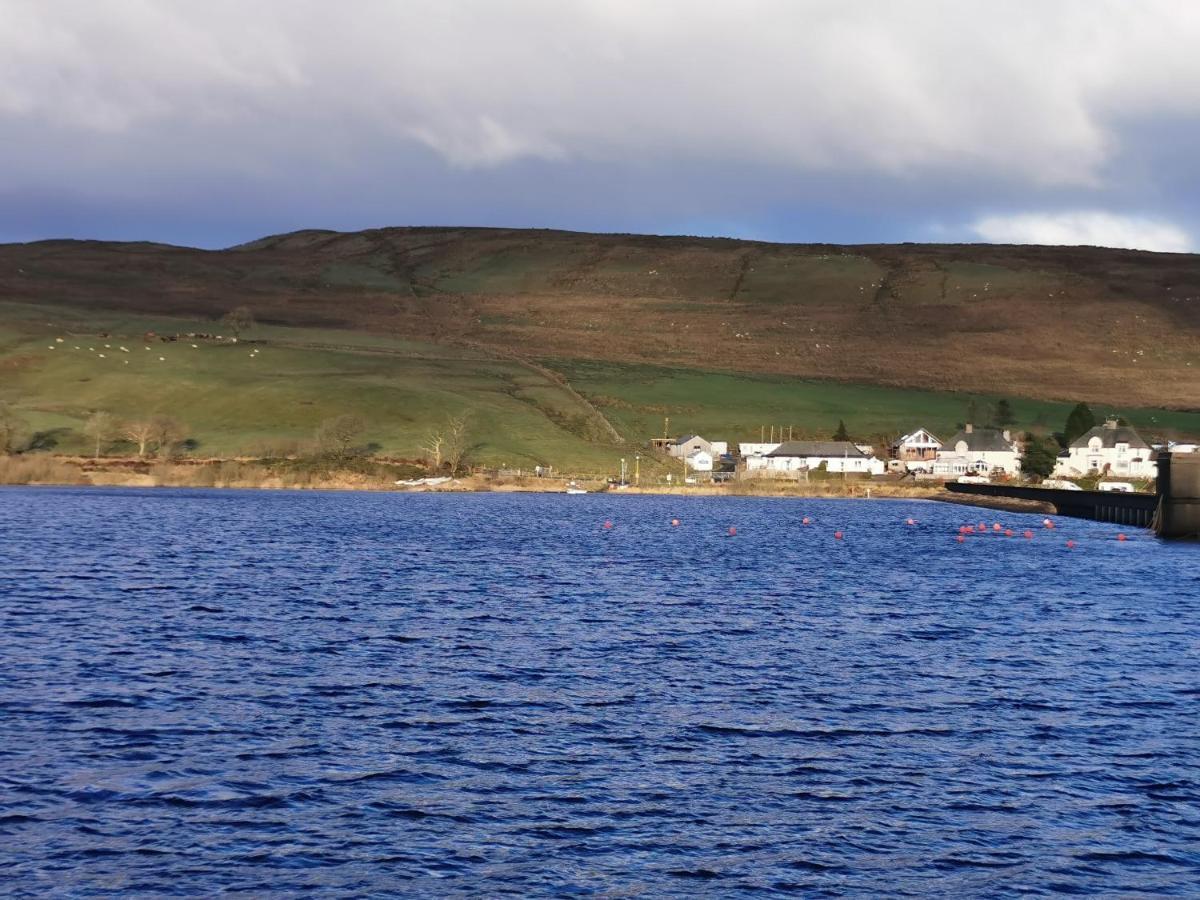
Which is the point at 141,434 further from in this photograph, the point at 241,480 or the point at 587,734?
the point at 587,734

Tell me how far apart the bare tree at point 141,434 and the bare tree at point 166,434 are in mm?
545

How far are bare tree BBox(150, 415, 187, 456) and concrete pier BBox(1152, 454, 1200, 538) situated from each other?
13033 cm

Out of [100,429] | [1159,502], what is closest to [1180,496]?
[1159,502]

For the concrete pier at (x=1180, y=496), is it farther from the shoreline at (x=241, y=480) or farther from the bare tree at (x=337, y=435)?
the bare tree at (x=337, y=435)

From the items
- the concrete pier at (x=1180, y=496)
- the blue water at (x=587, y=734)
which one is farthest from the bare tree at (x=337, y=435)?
the blue water at (x=587, y=734)

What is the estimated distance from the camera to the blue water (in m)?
25.3

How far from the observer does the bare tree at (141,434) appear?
639ft

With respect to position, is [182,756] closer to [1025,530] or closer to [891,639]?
[891,639]

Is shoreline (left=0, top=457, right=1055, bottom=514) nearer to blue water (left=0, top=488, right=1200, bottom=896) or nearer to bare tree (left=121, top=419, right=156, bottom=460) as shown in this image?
bare tree (left=121, top=419, right=156, bottom=460)

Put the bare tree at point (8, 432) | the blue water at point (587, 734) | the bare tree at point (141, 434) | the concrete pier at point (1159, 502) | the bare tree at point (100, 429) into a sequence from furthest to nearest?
the bare tree at point (141, 434), the bare tree at point (100, 429), the bare tree at point (8, 432), the concrete pier at point (1159, 502), the blue water at point (587, 734)

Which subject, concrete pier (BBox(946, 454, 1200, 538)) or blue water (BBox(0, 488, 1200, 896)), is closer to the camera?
blue water (BBox(0, 488, 1200, 896))

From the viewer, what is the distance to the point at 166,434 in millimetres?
195125

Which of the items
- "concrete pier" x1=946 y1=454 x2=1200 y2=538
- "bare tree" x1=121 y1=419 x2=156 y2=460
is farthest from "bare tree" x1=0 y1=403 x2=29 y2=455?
"concrete pier" x1=946 y1=454 x2=1200 y2=538

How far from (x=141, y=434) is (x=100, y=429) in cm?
539
